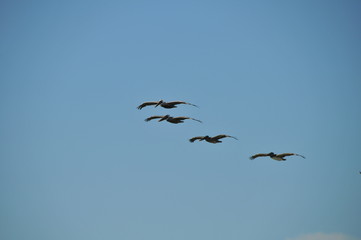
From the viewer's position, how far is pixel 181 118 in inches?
3553

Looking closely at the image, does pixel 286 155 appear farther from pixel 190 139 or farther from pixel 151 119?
pixel 151 119

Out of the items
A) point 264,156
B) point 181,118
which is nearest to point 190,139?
point 181,118

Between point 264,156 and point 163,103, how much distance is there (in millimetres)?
16996

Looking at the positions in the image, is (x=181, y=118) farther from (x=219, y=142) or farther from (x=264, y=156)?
(x=264, y=156)

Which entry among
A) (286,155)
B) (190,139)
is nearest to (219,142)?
(190,139)

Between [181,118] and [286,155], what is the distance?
53.7 feet

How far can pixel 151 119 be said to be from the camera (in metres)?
93.3

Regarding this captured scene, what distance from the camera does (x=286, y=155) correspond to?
89.8 meters

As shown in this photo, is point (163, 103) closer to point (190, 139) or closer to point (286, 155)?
point (190, 139)

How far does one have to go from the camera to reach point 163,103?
9025cm

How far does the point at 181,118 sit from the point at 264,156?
13635 mm

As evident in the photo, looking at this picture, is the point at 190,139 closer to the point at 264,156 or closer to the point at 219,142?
the point at 219,142

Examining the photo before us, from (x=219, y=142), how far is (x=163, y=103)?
33.8 feet

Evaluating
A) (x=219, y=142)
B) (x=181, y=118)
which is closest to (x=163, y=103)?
(x=181, y=118)
